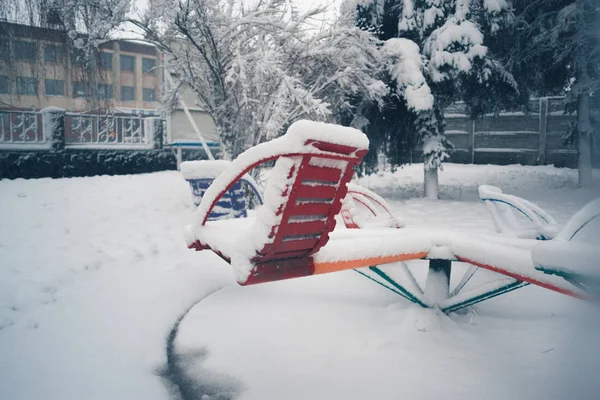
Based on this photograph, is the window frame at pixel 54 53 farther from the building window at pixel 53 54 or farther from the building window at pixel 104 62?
the building window at pixel 104 62

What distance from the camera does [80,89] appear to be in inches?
339

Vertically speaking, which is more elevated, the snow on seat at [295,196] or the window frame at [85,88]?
the window frame at [85,88]

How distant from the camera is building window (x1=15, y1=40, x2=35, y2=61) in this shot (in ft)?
25.1

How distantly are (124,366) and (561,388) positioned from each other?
2.12 meters

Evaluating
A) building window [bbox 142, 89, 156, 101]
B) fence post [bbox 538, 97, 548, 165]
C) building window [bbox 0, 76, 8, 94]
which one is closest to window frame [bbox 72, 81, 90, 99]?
building window [bbox 0, 76, 8, 94]

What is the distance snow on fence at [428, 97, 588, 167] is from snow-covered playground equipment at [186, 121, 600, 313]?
11.9m

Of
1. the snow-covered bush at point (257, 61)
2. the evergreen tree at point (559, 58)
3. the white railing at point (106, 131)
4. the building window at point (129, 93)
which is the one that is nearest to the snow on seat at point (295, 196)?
the snow-covered bush at point (257, 61)

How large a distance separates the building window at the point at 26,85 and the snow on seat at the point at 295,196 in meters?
8.23

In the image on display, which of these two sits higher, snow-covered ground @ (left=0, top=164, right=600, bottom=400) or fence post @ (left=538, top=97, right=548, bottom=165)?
fence post @ (left=538, top=97, right=548, bottom=165)

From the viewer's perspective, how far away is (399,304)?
2.88 meters

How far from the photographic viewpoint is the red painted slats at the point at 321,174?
1790mm

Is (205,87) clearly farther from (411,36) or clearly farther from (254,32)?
(411,36)

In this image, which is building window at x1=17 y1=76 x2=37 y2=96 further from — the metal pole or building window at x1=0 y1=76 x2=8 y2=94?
the metal pole

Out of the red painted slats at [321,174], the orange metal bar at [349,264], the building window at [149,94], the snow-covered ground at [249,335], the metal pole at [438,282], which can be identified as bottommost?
the snow-covered ground at [249,335]
